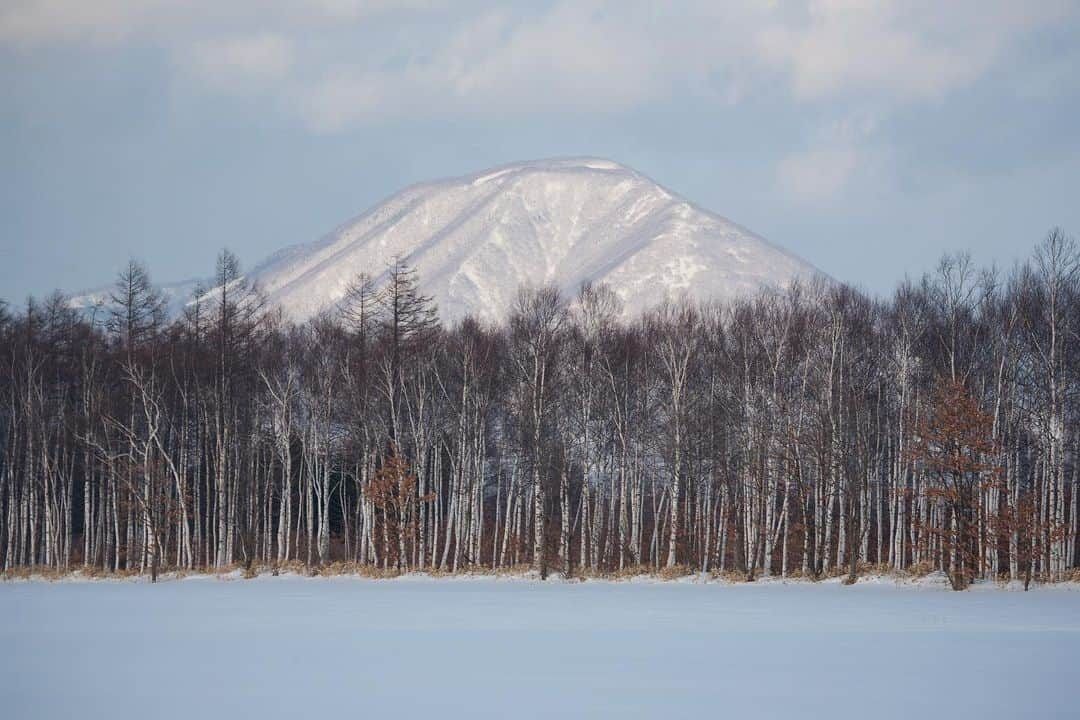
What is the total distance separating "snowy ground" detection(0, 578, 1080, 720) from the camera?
41.1ft

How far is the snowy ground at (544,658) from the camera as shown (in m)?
12.5

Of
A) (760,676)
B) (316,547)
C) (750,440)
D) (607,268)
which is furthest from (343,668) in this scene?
(607,268)

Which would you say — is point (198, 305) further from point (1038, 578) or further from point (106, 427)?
point (1038, 578)

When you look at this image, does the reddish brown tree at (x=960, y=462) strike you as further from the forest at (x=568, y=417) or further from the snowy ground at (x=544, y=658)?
the snowy ground at (x=544, y=658)

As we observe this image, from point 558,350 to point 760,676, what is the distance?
35.2 metres

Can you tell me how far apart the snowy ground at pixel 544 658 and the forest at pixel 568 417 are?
1295cm

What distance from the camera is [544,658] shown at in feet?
55.0

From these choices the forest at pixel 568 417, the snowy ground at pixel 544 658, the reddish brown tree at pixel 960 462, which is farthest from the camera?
the forest at pixel 568 417

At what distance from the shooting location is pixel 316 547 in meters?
52.2

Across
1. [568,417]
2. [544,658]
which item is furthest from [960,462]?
[544,658]

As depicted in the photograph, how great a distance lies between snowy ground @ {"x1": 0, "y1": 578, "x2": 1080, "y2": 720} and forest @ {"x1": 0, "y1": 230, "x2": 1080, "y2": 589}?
1295 centimetres

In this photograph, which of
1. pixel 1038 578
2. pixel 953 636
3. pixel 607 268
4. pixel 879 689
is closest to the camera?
pixel 879 689

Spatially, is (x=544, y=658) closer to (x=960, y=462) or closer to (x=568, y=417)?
(x=960, y=462)

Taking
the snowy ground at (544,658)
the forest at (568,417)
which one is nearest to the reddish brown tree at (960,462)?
the forest at (568,417)
